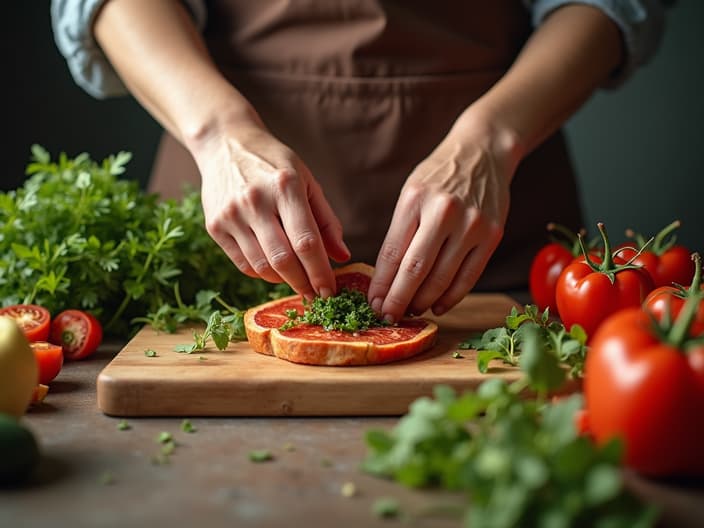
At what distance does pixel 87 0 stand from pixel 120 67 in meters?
0.23

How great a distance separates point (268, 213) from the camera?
86.5 inches

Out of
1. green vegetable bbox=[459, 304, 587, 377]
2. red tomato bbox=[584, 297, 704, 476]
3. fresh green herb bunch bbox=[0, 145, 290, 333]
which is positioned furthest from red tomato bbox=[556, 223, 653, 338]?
fresh green herb bunch bbox=[0, 145, 290, 333]

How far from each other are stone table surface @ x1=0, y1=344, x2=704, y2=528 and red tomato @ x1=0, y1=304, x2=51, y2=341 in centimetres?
42

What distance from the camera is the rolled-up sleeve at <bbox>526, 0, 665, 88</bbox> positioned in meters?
2.94

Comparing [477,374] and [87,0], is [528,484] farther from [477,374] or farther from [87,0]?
[87,0]

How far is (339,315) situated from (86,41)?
1.41 meters

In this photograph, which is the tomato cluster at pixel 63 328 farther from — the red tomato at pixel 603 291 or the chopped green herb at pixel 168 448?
the red tomato at pixel 603 291

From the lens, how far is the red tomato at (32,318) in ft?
7.44

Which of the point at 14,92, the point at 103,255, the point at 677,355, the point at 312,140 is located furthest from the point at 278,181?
the point at 14,92

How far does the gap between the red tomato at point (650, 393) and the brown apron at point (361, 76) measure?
1.57m

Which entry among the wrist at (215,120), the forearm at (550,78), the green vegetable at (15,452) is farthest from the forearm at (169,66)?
the green vegetable at (15,452)

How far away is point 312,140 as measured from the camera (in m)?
2.97

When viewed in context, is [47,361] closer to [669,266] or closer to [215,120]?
[215,120]

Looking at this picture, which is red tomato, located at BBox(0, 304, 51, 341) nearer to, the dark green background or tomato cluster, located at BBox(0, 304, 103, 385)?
tomato cluster, located at BBox(0, 304, 103, 385)
